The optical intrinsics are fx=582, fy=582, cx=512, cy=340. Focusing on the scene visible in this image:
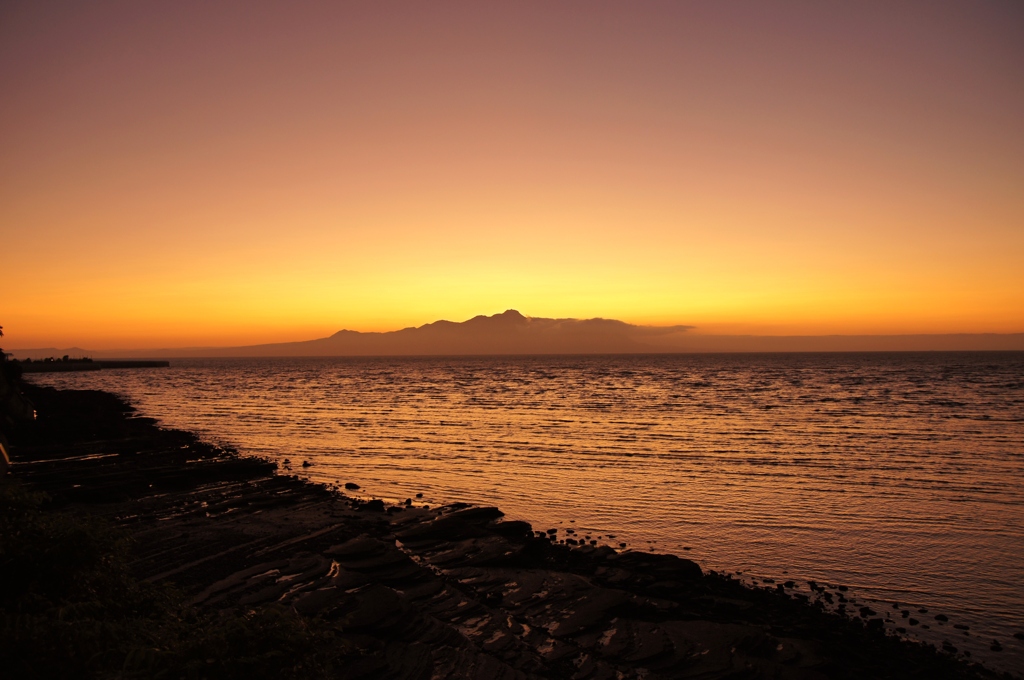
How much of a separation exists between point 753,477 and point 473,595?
658 inches

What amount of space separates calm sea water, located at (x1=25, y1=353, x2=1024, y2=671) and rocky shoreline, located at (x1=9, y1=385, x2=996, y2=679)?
77.3 inches

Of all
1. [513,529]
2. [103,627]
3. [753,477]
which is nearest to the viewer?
[103,627]

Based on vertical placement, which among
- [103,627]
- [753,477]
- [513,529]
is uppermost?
[103,627]

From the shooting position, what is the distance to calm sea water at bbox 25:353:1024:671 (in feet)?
46.8

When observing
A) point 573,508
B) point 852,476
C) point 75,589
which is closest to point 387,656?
point 75,589

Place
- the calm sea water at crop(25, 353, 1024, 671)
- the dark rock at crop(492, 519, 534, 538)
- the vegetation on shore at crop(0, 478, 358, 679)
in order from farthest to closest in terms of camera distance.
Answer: the dark rock at crop(492, 519, 534, 538), the calm sea water at crop(25, 353, 1024, 671), the vegetation on shore at crop(0, 478, 358, 679)

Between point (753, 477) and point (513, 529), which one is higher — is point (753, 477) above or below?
below

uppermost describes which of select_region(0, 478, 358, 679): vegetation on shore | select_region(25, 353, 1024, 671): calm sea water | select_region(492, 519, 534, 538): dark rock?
select_region(0, 478, 358, 679): vegetation on shore

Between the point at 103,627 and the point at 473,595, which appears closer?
the point at 103,627

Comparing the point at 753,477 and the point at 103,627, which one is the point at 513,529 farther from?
the point at 753,477

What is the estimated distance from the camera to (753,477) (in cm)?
2483

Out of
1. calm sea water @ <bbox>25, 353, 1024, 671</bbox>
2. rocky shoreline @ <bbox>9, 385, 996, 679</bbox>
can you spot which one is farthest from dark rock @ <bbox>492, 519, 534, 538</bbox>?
calm sea water @ <bbox>25, 353, 1024, 671</bbox>

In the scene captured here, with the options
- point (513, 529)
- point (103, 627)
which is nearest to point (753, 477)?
point (513, 529)

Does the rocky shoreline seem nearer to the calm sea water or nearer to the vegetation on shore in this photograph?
the vegetation on shore
